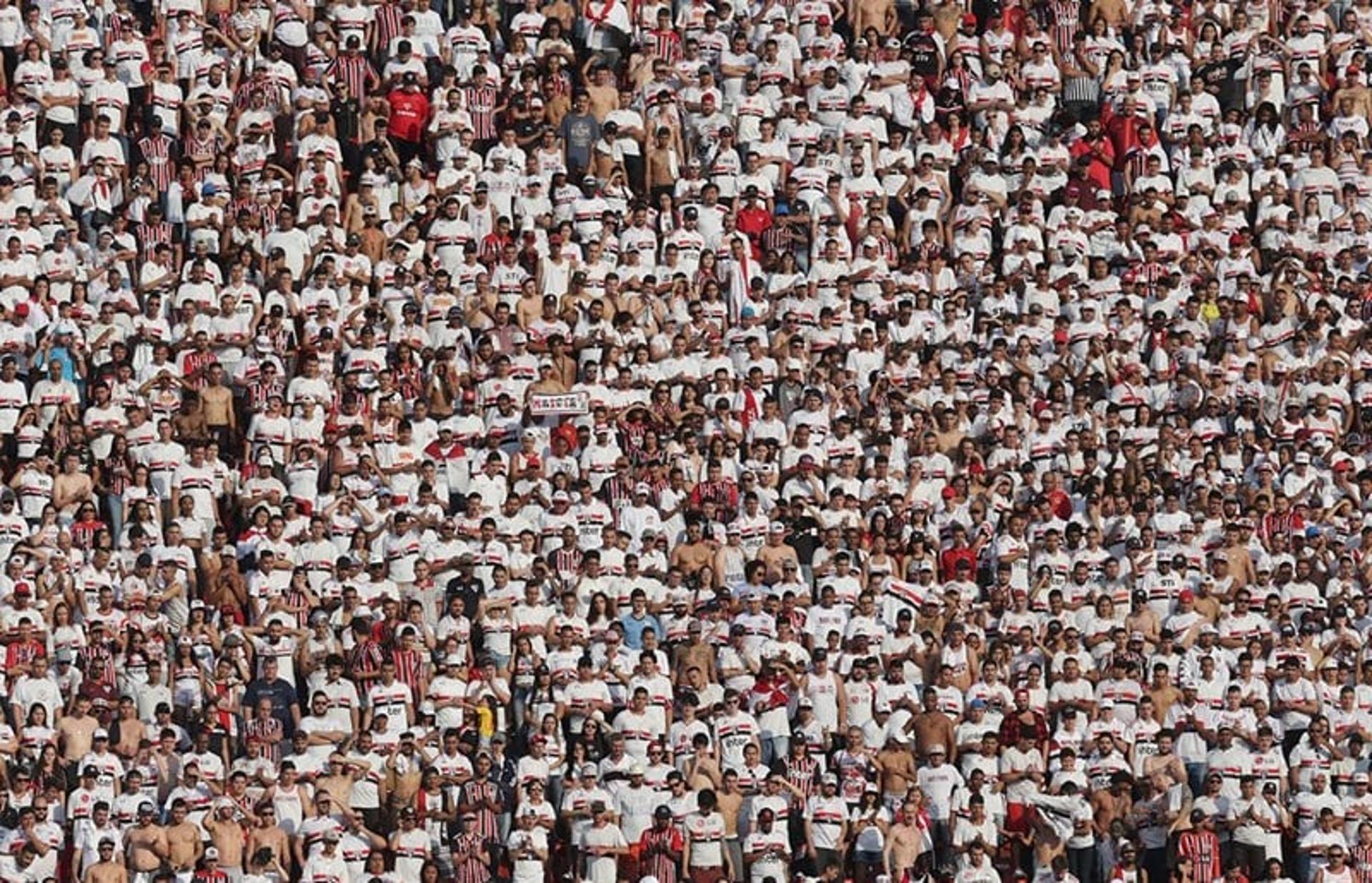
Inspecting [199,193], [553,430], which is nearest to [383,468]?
[553,430]

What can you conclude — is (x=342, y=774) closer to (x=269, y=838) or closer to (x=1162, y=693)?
(x=269, y=838)

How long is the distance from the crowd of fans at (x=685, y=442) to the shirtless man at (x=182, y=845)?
0.09 meters

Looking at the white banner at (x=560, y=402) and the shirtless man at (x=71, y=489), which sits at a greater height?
the white banner at (x=560, y=402)

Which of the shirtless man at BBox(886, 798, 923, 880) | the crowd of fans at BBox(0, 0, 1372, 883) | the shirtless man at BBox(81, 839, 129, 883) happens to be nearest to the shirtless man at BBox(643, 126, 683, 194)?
the crowd of fans at BBox(0, 0, 1372, 883)

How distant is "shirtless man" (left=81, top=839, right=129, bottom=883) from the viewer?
35062 mm

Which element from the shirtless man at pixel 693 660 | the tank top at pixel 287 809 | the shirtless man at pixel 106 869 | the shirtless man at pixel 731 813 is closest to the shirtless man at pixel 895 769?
the shirtless man at pixel 731 813

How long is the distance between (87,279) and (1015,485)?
877cm

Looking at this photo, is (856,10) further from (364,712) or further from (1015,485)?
(364,712)

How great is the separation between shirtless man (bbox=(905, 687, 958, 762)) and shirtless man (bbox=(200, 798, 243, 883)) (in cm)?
573

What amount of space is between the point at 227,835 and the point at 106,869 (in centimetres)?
103

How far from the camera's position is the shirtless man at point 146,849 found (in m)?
35.3

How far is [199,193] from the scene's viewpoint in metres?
42.3

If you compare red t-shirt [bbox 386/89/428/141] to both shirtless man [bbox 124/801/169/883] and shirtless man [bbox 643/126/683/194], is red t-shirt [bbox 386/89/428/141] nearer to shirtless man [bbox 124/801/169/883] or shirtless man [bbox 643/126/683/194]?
shirtless man [bbox 643/126/683/194]

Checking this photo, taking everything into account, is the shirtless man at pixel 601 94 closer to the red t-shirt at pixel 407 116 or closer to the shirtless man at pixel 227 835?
the red t-shirt at pixel 407 116
